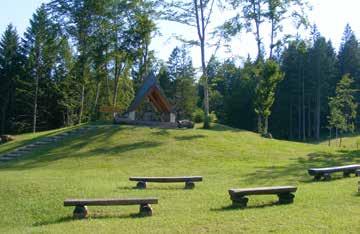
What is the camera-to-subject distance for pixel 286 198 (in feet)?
38.3

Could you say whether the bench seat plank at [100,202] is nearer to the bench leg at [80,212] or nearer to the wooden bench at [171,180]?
the bench leg at [80,212]

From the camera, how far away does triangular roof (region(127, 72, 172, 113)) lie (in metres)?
32.0

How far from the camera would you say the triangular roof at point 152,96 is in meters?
32.0

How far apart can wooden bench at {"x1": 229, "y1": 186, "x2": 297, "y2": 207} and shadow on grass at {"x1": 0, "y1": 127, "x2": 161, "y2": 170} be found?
40.3 ft

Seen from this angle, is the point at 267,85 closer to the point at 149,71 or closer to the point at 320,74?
the point at 149,71

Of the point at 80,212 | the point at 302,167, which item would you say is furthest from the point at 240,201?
the point at 302,167

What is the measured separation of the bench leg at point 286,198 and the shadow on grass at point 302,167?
150 inches

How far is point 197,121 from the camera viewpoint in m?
37.9

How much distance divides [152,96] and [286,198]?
21.7 metres

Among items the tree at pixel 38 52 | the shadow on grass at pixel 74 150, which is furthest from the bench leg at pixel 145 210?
the tree at pixel 38 52

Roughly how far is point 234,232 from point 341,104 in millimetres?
41757

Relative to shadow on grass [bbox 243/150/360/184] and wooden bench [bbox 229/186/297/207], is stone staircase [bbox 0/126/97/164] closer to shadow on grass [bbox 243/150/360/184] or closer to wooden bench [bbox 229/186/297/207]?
shadow on grass [bbox 243/150/360/184]

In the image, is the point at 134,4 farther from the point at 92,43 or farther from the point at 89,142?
the point at 89,142

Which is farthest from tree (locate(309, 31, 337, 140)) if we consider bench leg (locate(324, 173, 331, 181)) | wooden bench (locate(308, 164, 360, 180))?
bench leg (locate(324, 173, 331, 181))
